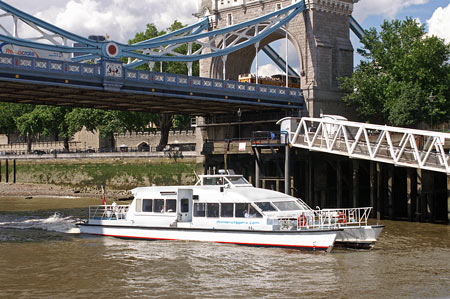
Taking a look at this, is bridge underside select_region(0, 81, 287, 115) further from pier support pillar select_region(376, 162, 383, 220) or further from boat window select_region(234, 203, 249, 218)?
boat window select_region(234, 203, 249, 218)

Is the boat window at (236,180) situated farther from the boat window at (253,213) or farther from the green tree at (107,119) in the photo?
the green tree at (107,119)

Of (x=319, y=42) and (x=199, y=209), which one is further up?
(x=319, y=42)

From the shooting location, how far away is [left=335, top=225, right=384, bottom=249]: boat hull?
88.2 ft

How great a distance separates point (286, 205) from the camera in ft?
96.0

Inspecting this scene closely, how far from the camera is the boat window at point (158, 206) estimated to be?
3147 cm

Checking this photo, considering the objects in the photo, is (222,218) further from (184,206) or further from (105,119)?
(105,119)

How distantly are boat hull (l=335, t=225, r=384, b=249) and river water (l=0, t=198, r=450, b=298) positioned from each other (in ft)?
1.35

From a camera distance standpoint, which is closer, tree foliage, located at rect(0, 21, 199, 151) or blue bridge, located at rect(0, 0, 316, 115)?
blue bridge, located at rect(0, 0, 316, 115)

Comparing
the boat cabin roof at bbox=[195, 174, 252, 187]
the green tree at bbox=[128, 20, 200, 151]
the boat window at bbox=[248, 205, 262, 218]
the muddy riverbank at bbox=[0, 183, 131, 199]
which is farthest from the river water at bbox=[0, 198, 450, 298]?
the green tree at bbox=[128, 20, 200, 151]

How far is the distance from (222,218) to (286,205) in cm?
301

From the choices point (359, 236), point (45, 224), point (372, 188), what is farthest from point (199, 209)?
point (372, 188)

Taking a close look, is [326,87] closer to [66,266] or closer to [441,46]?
[441,46]

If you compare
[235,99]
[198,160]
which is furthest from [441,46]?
[198,160]

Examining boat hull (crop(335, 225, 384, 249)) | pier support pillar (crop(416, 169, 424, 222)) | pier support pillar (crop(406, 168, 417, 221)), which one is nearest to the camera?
boat hull (crop(335, 225, 384, 249))
